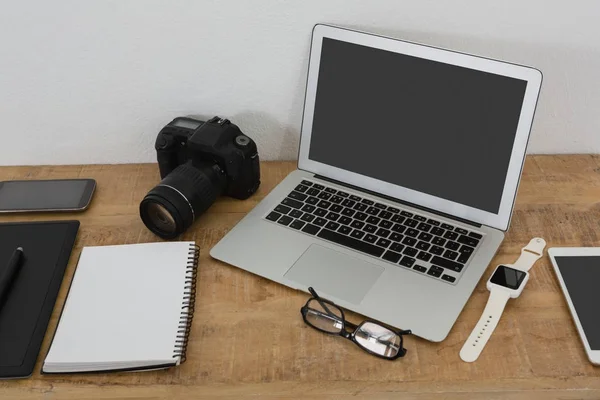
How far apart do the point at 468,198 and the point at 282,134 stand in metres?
0.38

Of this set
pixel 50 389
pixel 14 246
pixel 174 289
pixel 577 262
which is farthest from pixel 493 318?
pixel 14 246

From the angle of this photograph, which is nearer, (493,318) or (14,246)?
(493,318)

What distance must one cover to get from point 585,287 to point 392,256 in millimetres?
281

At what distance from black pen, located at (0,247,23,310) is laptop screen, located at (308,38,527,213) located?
514 millimetres

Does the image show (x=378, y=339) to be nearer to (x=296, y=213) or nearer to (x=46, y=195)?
(x=296, y=213)

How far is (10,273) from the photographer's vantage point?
0.94 meters

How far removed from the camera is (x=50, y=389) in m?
0.81

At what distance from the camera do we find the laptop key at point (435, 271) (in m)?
0.95

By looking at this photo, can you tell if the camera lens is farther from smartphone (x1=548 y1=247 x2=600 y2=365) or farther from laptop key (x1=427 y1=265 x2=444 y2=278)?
smartphone (x1=548 y1=247 x2=600 y2=365)

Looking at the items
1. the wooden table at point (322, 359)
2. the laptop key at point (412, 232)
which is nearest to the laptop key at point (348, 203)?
the laptop key at point (412, 232)

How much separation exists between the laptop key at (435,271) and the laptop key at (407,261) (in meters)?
0.03

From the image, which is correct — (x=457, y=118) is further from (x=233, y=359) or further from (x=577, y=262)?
(x=233, y=359)

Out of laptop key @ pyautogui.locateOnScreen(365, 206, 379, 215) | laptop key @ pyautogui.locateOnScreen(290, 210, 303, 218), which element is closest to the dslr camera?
laptop key @ pyautogui.locateOnScreen(290, 210, 303, 218)

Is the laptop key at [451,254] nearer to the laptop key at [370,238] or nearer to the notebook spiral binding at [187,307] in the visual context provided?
the laptop key at [370,238]
